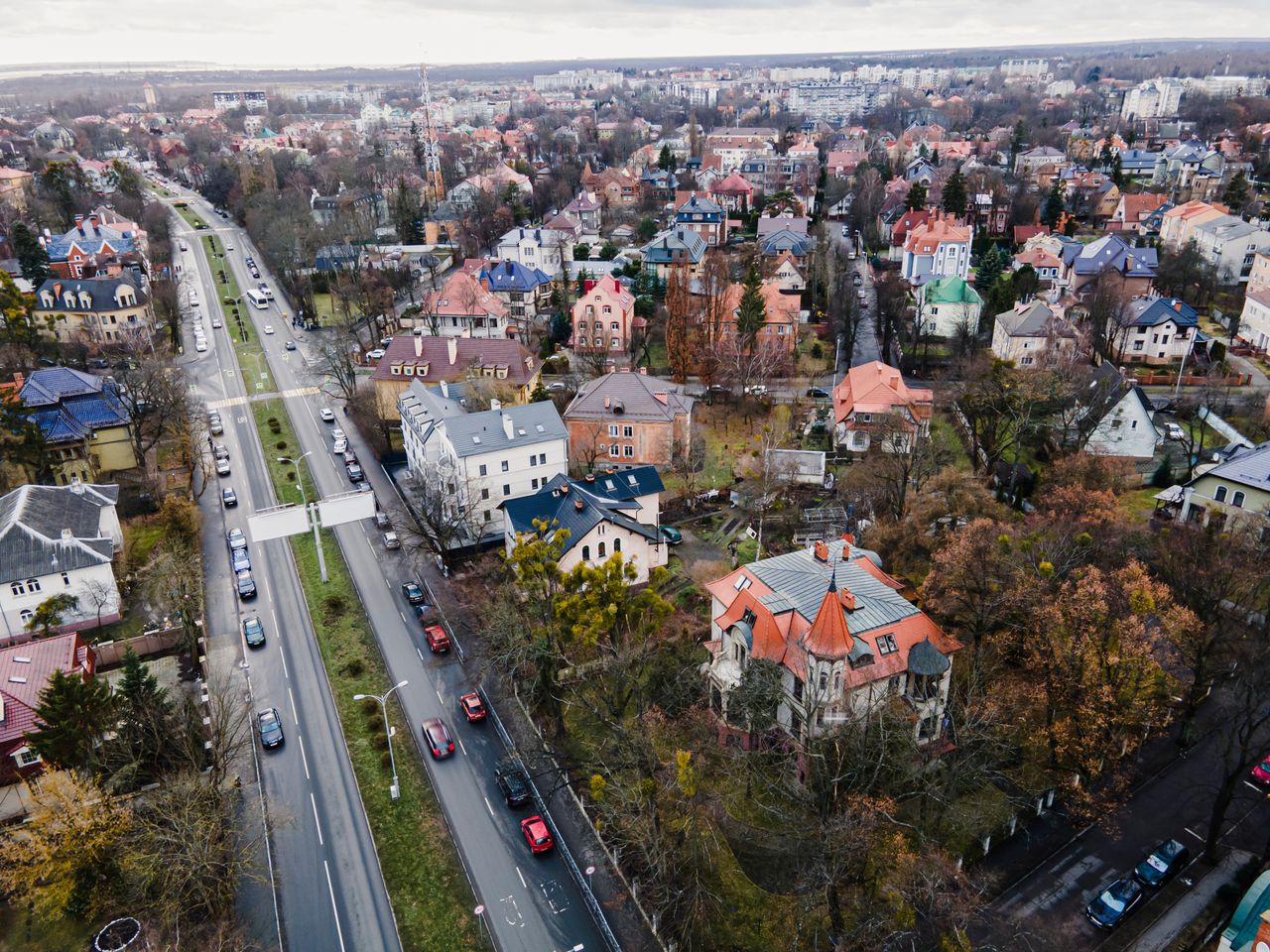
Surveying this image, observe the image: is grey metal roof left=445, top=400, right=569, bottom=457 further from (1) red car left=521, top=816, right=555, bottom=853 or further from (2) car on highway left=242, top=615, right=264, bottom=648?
(1) red car left=521, top=816, right=555, bottom=853

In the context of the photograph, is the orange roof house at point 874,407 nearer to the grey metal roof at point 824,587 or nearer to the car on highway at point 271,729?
the grey metal roof at point 824,587

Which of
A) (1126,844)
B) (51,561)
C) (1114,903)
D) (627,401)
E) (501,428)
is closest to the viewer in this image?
(1114,903)

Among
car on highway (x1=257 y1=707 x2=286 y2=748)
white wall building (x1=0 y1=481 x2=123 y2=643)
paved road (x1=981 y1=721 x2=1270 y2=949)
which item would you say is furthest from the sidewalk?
white wall building (x1=0 y1=481 x2=123 y2=643)

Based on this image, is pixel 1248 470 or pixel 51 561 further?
pixel 1248 470

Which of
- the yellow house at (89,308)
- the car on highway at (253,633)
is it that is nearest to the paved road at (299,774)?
the car on highway at (253,633)

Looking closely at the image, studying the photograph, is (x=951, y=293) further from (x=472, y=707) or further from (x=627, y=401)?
(x=472, y=707)

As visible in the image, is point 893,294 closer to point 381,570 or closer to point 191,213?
point 381,570

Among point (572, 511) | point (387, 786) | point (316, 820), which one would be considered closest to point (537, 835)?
point (387, 786)
